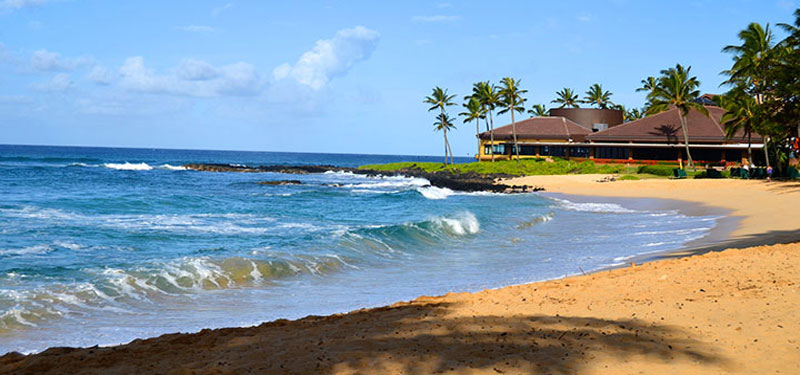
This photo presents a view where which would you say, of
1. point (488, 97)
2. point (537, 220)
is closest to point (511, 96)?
point (488, 97)

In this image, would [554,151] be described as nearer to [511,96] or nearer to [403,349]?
[511,96]

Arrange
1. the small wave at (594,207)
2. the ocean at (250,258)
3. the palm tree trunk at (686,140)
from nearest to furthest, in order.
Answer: the ocean at (250,258) → the small wave at (594,207) → the palm tree trunk at (686,140)

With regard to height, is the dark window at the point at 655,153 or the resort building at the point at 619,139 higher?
the resort building at the point at 619,139

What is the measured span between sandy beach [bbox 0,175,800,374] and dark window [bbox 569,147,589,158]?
216ft

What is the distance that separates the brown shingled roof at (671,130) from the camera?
6394cm

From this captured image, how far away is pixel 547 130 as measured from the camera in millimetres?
79500

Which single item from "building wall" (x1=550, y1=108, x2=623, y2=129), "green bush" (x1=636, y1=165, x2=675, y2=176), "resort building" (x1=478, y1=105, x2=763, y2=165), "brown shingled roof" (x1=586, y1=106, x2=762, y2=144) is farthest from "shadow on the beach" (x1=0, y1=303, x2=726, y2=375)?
"building wall" (x1=550, y1=108, x2=623, y2=129)

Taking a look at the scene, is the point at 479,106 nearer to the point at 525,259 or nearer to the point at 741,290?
the point at 525,259

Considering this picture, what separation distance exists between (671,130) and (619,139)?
5.17 m

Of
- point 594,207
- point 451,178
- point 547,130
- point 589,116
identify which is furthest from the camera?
point 589,116

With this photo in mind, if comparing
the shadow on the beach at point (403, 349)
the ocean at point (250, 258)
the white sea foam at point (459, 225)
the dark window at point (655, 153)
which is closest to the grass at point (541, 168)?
the dark window at point (655, 153)

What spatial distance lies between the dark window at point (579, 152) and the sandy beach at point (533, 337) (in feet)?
216

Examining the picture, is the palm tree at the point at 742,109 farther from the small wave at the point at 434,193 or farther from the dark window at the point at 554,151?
the dark window at the point at 554,151

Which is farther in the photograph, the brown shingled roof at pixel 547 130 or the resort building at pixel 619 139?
the brown shingled roof at pixel 547 130
